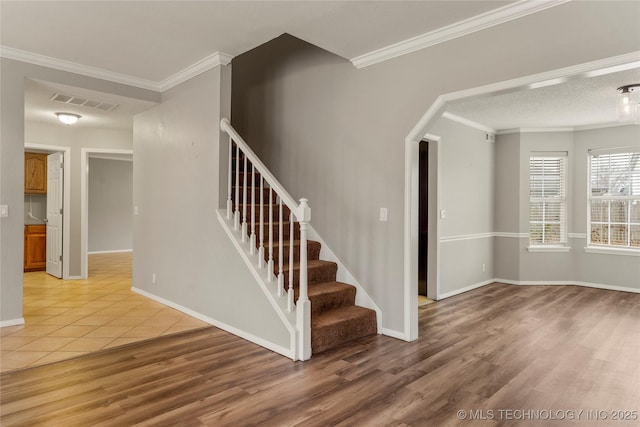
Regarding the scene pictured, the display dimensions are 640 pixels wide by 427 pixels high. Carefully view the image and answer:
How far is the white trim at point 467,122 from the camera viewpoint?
535 cm

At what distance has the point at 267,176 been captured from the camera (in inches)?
135

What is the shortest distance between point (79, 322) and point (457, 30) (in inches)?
173

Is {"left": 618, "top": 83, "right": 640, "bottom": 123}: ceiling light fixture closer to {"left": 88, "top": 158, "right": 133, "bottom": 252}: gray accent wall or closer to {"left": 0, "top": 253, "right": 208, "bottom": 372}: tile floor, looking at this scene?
{"left": 0, "top": 253, "right": 208, "bottom": 372}: tile floor

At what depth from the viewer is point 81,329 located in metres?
3.64

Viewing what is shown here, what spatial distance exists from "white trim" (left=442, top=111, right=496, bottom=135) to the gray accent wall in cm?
763

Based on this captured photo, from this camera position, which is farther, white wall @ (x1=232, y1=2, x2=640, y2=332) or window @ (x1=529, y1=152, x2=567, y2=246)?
window @ (x1=529, y1=152, x2=567, y2=246)

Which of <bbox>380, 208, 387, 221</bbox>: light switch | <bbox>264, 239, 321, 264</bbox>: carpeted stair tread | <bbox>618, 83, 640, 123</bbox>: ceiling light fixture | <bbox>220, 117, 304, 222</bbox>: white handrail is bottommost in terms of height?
<bbox>264, 239, 321, 264</bbox>: carpeted stair tread

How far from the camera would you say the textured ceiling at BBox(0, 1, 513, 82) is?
279 cm

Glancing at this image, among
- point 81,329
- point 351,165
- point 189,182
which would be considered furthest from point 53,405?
point 351,165

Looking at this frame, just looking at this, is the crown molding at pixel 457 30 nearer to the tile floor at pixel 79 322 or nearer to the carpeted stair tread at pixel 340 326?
the carpeted stair tread at pixel 340 326

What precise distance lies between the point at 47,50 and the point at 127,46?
81cm

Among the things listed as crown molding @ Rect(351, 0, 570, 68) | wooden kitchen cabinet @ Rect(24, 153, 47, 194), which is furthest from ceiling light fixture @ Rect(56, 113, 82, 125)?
crown molding @ Rect(351, 0, 570, 68)

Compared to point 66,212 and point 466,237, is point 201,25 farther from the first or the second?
point 66,212

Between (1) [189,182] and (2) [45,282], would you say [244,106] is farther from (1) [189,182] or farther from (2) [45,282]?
(2) [45,282]
